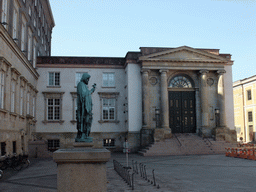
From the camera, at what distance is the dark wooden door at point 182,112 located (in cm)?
3628

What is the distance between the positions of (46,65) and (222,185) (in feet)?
93.5

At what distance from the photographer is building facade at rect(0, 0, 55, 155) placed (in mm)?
22078

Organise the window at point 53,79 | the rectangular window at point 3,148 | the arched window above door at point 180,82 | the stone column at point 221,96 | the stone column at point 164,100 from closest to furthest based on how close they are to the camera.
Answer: the rectangular window at point 3,148 → the stone column at point 164,100 → the stone column at point 221,96 → the arched window above door at point 180,82 → the window at point 53,79

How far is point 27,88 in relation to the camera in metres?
30.7

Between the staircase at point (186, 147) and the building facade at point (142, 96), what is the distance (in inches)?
43.8

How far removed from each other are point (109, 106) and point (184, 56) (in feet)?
35.0

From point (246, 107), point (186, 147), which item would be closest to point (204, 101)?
point (186, 147)

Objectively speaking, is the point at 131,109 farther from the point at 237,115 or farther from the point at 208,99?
the point at 237,115

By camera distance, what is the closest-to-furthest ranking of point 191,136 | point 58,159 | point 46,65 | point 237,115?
1. point 58,159
2. point 191,136
3. point 46,65
4. point 237,115

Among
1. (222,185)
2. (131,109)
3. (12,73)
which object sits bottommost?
(222,185)

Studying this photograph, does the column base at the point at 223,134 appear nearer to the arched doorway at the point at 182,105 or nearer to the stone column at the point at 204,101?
the stone column at the point at 204,101

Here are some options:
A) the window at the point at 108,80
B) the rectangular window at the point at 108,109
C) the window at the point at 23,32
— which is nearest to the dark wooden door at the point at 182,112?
the rectangular window at the point at 108,109

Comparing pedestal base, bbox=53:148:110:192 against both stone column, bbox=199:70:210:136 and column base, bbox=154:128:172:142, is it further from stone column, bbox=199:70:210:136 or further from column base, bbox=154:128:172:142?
stone column, bbox=199:70:210:136

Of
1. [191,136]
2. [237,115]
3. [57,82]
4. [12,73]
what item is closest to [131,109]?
[191,136]
